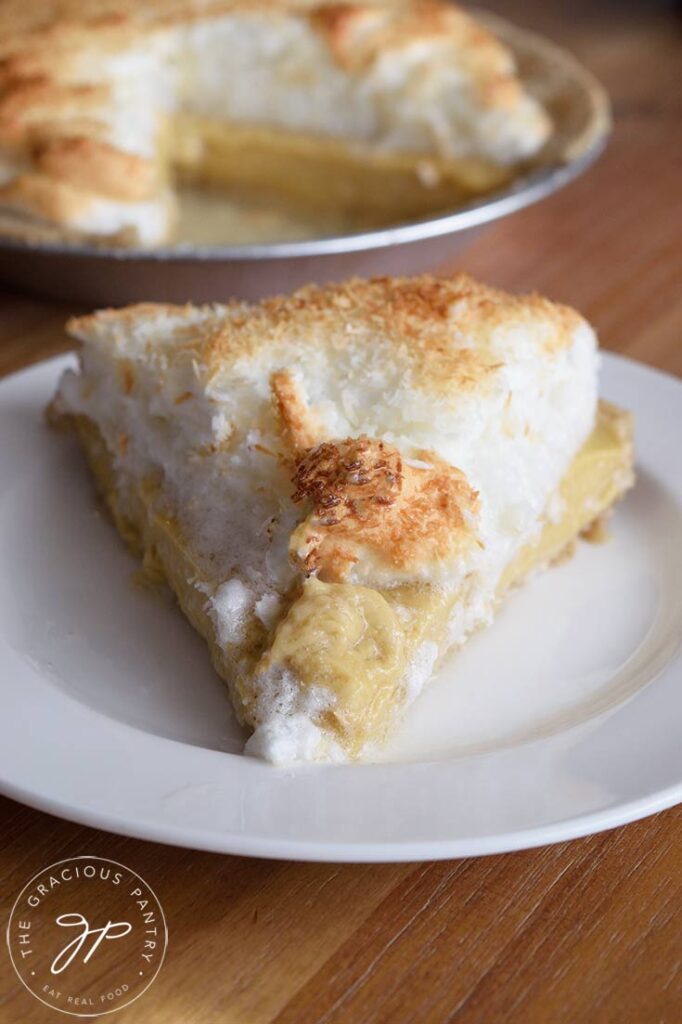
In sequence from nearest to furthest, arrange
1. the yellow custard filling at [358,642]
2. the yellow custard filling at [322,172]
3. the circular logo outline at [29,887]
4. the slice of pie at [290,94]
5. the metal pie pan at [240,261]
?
1. the circular logo outline at [29,887]
2. the yellow custard filling at [358,642]
3. the metal pie pan at [240,261]
4. the slice of pie at [290,94]
5. the yellow custard filling at [322,172]

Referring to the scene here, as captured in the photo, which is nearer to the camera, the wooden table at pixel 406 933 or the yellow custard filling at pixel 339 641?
the wooden table at pixel 406 933

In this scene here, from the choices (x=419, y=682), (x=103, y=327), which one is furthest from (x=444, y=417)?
(x=103, y=327)

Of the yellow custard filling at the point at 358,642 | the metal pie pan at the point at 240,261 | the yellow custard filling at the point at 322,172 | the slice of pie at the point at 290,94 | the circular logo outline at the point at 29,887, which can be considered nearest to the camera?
the circular logo outline at the point at 29,887

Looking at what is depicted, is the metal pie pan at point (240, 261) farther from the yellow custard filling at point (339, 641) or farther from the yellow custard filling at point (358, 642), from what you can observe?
the yellow custard filling at point (358, 642)

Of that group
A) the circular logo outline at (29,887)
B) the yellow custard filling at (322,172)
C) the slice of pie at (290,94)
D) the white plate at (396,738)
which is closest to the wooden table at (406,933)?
the circular logo outline at (29,887)

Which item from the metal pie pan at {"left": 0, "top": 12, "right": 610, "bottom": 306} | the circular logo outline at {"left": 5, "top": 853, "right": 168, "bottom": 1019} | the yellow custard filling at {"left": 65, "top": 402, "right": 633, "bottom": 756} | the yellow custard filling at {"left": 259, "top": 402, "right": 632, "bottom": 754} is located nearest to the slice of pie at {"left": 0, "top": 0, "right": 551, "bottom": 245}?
→ the metal pie pan at {"left": 0, "top": 12, "right": 610, "bottom": 306}
